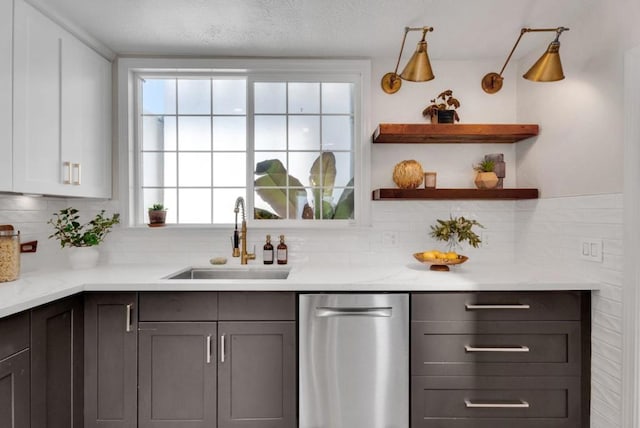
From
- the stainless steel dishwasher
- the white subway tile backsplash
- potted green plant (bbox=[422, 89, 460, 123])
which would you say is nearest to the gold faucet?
the stainless steel dishwasher

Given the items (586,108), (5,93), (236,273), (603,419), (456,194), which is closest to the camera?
(5,93)

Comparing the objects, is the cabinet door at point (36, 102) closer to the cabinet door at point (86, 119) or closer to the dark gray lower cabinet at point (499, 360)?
the cabinet door at point (86, 119)

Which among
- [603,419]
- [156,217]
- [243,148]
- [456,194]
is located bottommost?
[603,419]

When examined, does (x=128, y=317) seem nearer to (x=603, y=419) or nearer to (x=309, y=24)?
(x=309, y=24)

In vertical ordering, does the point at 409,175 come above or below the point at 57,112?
below

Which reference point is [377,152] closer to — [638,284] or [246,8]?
[246,8]

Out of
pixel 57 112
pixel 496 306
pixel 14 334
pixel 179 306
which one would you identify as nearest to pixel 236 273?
pixel 179 306

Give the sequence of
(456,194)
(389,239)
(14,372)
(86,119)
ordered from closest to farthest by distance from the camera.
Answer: (14,372), (86,119), (456,194), (389,239)

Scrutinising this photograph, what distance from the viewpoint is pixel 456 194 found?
2.45m

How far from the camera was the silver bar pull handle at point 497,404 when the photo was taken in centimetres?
196

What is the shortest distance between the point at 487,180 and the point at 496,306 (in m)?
0.88

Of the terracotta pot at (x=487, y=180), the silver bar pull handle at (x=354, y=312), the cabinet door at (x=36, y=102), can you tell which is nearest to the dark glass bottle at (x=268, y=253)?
the silver bar pull handle at (x=354, y=312)

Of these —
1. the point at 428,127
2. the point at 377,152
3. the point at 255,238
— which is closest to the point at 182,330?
the point at 255,238

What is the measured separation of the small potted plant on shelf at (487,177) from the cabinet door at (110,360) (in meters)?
2.15
